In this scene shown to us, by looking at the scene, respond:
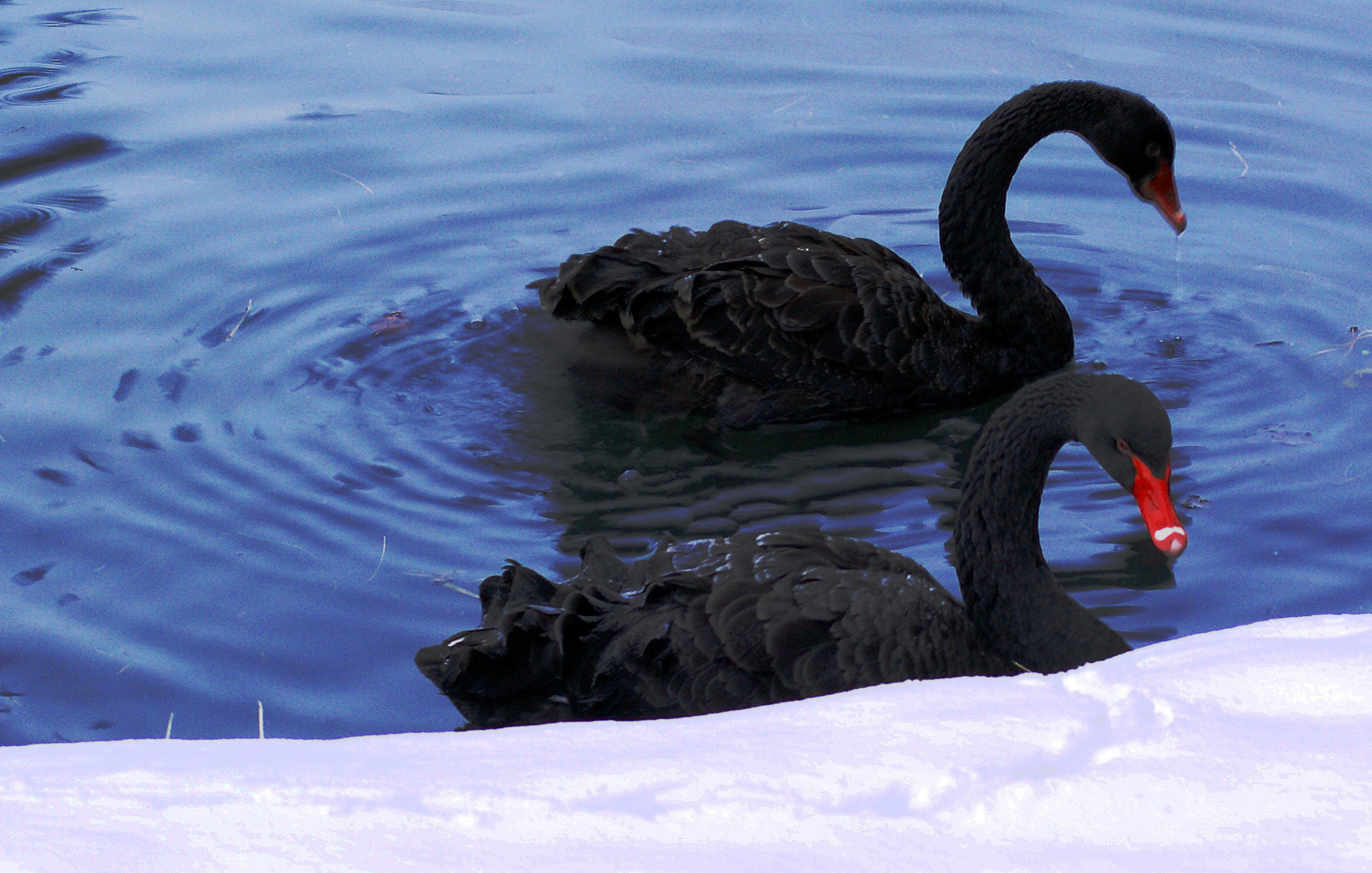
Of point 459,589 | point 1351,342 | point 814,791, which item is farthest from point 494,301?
point 814,791

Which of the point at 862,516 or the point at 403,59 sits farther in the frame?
the point at 403,59

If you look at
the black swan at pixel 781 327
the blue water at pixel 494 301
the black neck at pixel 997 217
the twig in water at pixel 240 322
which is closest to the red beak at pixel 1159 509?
the blue water at pixel 494 301

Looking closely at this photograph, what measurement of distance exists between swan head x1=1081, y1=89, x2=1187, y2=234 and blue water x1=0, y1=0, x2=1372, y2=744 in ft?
1.27

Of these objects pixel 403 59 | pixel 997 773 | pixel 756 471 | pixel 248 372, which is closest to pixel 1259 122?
pixel 756 471

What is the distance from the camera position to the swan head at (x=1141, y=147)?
17.1 feet

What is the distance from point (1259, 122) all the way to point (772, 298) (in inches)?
140

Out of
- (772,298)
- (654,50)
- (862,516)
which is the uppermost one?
(654,50)

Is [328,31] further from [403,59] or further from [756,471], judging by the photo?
[756,471]

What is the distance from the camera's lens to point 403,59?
7.72m

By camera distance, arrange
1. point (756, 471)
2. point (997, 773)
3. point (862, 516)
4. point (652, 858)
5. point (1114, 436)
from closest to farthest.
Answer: point (652, 858) < point (997, 773) < point (1114, 436) < point (862, 516) < point (756, 471)

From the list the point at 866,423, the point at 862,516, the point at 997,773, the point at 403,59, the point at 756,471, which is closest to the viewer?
the point at 997,773

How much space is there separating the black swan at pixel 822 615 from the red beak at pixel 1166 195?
7.88ft

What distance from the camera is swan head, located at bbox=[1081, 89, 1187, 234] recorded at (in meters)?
5.22

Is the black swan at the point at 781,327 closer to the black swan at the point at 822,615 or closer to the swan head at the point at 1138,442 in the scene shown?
the black swan at the point at 822,615
